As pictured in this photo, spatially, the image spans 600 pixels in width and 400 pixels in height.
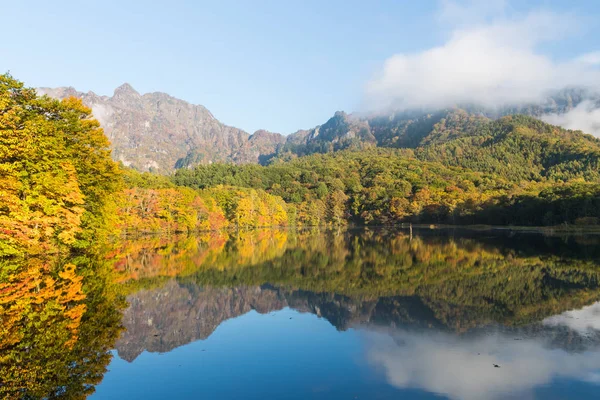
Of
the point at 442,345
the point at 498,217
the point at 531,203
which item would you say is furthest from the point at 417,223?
the point at 442,345

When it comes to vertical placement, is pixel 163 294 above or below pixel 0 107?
below

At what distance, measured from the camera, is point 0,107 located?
21094mm

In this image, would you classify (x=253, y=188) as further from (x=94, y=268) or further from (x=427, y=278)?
(x=427, y=278)

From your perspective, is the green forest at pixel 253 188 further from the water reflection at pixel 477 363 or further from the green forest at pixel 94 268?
the water reflection at pixel 477 363

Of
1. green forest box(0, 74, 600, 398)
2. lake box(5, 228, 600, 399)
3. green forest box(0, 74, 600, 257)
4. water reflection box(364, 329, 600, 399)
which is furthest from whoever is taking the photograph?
green forest box(0, 74, 600, 257)

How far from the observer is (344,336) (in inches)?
477

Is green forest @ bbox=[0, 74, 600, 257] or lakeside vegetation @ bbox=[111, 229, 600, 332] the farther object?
green forest @ bbox=[0, 74, 600, 257]

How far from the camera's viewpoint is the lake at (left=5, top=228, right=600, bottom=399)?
843cm

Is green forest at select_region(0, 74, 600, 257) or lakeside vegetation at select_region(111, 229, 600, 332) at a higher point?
green forest at select_region(0, 74, 600, 257)

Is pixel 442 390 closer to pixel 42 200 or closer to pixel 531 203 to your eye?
pixel 42 200

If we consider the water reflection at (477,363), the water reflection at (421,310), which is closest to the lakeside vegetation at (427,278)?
the water reflection at (421,310)

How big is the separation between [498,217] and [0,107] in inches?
3543

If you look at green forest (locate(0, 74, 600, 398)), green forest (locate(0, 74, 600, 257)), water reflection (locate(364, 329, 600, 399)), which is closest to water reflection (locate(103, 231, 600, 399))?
water reflection (locate(364, 329, 600, 399))

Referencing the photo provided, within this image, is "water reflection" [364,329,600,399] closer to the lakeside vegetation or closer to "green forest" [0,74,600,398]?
the lakeside vegetation
